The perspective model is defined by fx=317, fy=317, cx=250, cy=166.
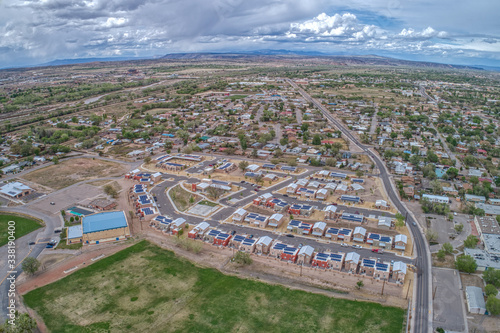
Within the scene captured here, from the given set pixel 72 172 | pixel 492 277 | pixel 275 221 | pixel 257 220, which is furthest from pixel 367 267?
pixel 72 172

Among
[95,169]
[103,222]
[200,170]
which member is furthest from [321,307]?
[95,169]

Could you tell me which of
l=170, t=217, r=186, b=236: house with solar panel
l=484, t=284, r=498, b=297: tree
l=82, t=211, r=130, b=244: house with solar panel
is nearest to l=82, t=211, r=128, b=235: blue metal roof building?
l=82, t=211, r=130, b=244: house with solar panel

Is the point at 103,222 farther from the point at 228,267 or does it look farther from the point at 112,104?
the point at 112,104

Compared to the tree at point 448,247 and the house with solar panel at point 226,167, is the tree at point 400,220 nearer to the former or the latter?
the tree at point 448,247

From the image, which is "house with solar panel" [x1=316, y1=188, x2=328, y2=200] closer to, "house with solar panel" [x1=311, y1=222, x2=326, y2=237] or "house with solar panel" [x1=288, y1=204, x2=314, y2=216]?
"house with solar panel" [x1=288, y1=204, x2=314, y2=216]

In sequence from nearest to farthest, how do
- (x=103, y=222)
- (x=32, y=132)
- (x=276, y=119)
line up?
1. (x=103, y=222)
2. (x=32, y=132)
3. (x=276, y=119)

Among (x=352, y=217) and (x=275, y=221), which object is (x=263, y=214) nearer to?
(x=275, y=221)
